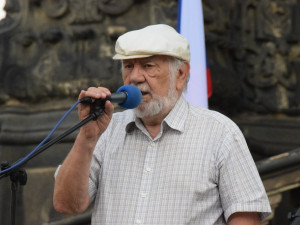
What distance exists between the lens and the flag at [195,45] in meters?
5.47

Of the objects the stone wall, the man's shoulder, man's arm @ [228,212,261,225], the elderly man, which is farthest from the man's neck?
the stone wall

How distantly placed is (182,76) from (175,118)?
20cm

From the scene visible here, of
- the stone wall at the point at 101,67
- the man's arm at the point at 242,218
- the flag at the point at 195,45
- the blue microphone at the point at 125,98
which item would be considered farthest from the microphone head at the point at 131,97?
the stone wall at the point at 101,67

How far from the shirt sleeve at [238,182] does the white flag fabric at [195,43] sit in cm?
207

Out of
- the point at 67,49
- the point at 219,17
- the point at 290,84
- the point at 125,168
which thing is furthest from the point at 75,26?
the point at 125,168

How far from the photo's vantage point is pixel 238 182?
3.30m

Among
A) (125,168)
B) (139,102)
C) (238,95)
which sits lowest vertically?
(238,95)

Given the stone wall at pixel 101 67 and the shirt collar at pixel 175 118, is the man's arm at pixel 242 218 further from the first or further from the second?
the stone wall at pixel 101 67

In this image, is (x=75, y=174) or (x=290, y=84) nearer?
(x=75, y=174)

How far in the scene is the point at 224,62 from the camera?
6648 mm

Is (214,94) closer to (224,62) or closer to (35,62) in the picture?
(224,62)

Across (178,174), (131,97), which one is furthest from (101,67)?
(131,97)

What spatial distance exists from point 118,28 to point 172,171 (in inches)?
114

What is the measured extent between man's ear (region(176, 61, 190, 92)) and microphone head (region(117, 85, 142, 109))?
1.10ft
